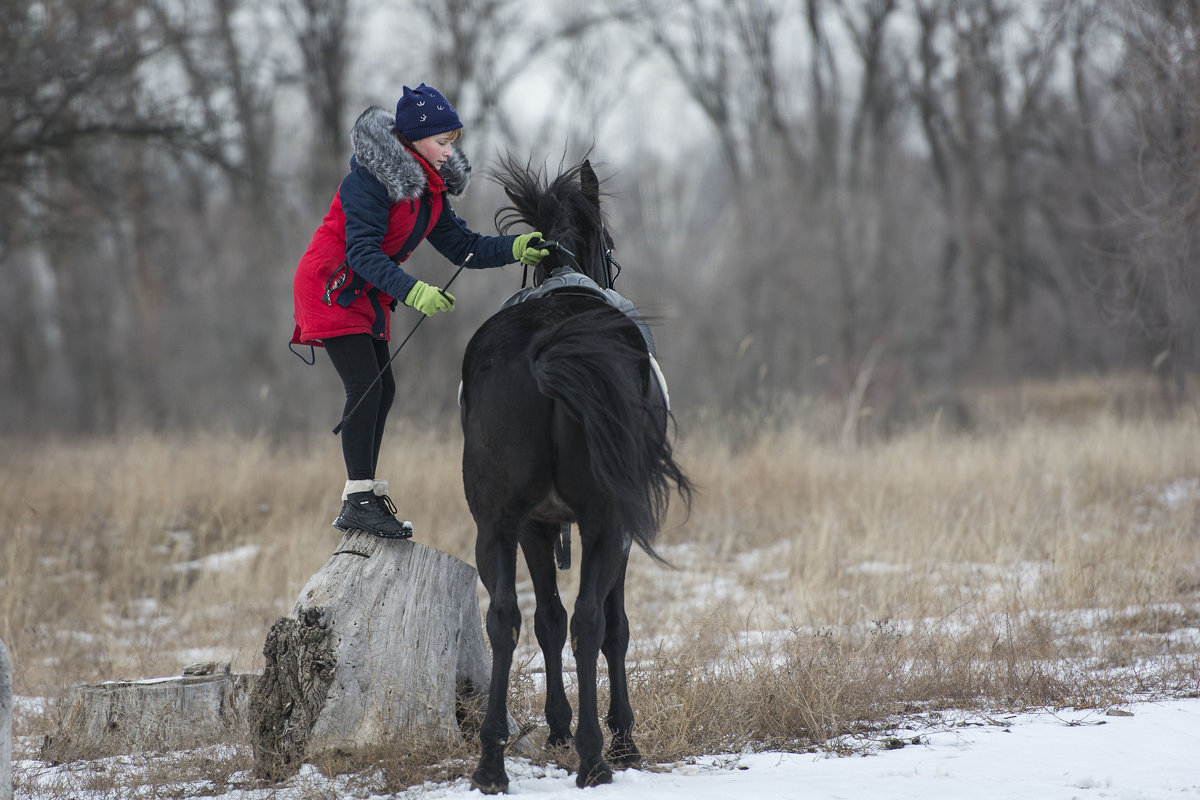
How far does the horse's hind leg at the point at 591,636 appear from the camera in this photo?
3.15 m

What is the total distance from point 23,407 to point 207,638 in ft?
70.3

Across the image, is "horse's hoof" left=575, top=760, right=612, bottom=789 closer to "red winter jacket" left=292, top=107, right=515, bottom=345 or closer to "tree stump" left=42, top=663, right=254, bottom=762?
"tree stump" left=42, top=663, right=254, bottom=762

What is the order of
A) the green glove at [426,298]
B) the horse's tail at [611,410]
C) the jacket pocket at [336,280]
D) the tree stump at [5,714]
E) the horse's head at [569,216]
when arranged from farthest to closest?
the horse's head at [569,216] → the jacket pocket at [336,280] → the green glove at [426,298] → the horse's tail at [611,410] → the tree stump at [5,714]

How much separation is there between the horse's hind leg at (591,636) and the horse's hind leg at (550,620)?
7.6 inches

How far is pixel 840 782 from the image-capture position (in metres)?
3.29

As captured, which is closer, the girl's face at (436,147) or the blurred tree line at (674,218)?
the girl's face at (436,147)

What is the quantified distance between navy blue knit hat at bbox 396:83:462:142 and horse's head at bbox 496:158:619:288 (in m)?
0.33

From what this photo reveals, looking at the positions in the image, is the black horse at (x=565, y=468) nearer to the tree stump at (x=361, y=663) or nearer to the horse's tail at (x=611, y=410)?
the horse's tail at (x=611, y=410)

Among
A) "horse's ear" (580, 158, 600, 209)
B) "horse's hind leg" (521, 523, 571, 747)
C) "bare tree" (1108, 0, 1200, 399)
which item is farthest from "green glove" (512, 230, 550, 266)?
"bare tree" (1108, 0, 1200, 399)

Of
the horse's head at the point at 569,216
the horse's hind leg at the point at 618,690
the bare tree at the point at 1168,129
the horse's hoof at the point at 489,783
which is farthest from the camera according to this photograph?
the bare tree at the point at 1168,129

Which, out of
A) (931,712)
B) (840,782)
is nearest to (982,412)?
(931,712)

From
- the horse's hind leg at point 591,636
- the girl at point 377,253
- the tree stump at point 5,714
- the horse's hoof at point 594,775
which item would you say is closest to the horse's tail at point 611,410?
the horse's hind leg at point 591,636

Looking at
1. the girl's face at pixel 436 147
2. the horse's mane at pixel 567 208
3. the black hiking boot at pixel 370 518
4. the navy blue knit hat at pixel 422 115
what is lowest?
the black hiking boot at pixel 370 518

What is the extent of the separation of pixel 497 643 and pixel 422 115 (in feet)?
6.43
